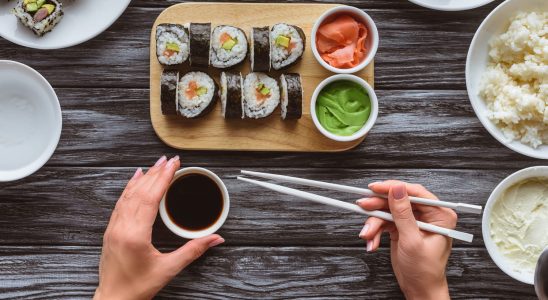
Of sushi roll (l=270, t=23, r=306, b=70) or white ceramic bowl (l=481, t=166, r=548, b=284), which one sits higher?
sushi roll (l=270, t=23, r=306, b=70)

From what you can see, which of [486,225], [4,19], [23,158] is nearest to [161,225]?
[23,158]

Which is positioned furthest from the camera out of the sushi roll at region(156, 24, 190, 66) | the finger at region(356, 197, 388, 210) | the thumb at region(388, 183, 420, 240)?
the sushi roll at region(156, 24, 190, 66)

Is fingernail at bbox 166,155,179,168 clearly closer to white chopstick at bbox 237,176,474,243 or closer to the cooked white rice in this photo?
white chopstick at bbox 237,176,474,243

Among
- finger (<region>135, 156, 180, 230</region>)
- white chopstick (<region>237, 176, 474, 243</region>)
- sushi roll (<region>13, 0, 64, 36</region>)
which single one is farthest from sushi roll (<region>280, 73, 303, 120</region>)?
sushi roll (<region>13, 0, 64, 36</region>)

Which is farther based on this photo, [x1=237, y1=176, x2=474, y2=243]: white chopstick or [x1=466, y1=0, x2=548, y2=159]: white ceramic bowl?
[x1=466, y1=0, x2=548, y2=159]: white ceramic bowl

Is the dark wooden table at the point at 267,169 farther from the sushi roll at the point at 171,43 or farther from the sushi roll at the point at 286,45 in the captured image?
the sushi roll at the point at 286,45

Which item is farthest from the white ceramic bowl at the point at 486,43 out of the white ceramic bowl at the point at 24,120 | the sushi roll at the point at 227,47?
the white ceramic bowl at the point at 24,120
